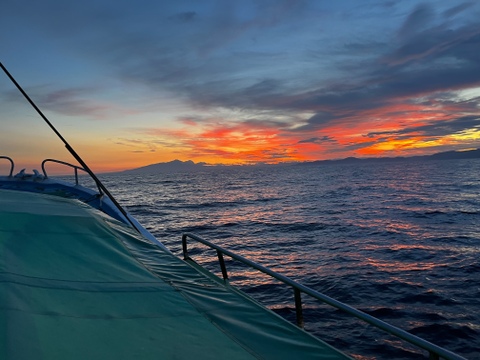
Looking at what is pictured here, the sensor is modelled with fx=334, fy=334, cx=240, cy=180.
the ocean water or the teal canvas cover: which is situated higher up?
the teal canvas cover

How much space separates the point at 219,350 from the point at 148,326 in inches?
25.2

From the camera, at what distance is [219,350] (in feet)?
8.78

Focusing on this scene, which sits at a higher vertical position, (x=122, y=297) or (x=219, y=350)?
(x=122, y=297)

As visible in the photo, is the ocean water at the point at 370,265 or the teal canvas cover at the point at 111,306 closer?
the teal canvas cover at the point at 111,306

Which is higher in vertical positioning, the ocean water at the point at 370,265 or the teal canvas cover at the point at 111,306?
the teal canvas cover at the point at 111,306

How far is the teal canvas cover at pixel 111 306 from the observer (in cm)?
244

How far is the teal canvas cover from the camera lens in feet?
8.01

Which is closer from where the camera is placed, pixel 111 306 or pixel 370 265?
pixel 111 306

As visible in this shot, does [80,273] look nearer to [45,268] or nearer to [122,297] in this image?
[45,268]

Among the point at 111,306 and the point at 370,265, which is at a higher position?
the point at 111,306

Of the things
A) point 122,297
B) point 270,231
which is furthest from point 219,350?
point 270,231

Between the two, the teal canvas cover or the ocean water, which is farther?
the ocean water

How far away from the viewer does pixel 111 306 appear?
10.1 ft

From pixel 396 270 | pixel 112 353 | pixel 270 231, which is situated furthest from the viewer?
pixel 270 231
